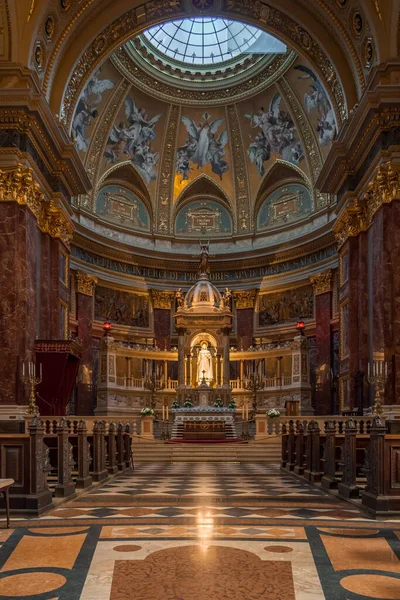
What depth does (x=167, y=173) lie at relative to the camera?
3306 cm

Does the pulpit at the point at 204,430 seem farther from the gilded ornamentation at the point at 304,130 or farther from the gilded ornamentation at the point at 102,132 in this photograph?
the gilded ornamentation at the point at 304,130

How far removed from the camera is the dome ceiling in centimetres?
2947

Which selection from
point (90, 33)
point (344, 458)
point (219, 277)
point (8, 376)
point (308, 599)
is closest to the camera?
point (308, 599)

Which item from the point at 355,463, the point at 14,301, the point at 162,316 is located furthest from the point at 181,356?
the point at 355,463

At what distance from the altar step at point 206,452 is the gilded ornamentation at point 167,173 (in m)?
14.7

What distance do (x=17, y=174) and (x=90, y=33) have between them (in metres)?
6.45

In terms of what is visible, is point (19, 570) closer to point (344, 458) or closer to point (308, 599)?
point (308, 599)

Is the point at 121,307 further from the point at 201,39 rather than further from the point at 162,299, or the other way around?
the point at 201,39

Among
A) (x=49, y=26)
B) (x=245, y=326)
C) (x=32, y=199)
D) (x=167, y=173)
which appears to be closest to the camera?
(x=32, y=199)

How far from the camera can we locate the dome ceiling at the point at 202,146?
96.7 feet

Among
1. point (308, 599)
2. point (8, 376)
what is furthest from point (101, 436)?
point (308, 599)

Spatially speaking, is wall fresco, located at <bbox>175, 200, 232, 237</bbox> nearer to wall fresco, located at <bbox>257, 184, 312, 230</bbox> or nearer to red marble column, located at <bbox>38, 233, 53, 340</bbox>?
wall fresco, located at <bbox>257, 184, 312, 230</bbox>

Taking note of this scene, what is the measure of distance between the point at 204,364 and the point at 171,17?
13.2 meters

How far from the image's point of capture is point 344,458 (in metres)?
10.9
